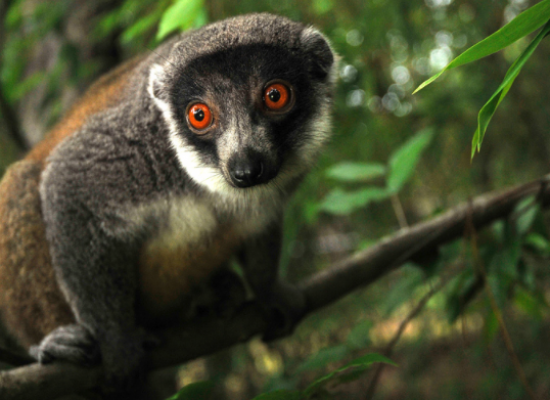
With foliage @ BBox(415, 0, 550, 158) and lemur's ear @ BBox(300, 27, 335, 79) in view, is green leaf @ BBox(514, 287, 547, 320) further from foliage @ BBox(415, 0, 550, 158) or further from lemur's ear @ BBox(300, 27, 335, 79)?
foliage @ BBox(415, 0, 550, 158)

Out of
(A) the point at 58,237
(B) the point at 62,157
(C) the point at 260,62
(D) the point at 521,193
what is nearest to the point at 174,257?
(A) the point at 58,237

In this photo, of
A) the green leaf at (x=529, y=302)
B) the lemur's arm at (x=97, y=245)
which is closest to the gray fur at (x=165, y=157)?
the lemur's arm at (x=97, y=245)

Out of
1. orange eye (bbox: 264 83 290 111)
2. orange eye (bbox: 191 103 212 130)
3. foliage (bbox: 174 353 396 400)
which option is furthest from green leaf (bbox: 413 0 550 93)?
orange eye (bbox: 191 103 212 130)

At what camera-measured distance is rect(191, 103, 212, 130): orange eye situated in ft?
8.94

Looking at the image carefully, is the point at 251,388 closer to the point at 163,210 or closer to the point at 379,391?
the point at 379,391

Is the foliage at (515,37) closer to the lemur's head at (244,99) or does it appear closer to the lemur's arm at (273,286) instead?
the lemur's head at (244,99)

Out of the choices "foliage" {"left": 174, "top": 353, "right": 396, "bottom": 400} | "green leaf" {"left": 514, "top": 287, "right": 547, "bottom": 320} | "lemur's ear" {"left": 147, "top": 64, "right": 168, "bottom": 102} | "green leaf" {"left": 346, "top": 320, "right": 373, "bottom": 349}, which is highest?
"lemur's ear" {"left": 147, "top": 64, "right": 168, "bottom": 102}

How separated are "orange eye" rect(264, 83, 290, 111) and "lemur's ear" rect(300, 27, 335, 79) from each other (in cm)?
36

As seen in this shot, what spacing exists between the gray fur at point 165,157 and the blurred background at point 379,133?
69 cm

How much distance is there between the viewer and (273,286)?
3.50 metres

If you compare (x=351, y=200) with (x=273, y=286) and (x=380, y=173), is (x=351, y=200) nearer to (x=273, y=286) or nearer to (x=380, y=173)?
(x=380, y=173)

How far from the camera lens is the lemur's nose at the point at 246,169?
2467mm

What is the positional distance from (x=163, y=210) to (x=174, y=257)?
0.32m

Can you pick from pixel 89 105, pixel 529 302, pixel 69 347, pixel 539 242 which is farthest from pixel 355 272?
pixel 89 105
